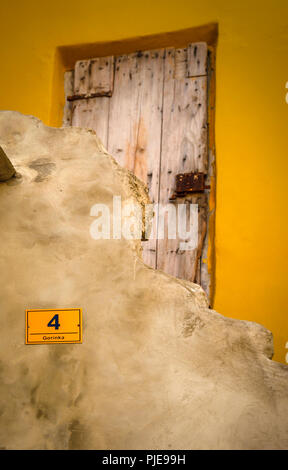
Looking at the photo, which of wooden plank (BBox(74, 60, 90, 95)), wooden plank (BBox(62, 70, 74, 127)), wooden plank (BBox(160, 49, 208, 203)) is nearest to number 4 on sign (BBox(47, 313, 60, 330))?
wooden plank (BBox(160, 49, 208, 203))

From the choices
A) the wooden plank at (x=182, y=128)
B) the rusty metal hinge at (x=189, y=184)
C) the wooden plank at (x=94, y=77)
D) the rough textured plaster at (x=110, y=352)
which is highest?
the wooden plank at (x=94, y=77)

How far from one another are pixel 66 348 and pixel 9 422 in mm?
257

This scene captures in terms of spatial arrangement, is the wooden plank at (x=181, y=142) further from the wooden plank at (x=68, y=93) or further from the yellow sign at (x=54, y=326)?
the yellow sign at (x=54, y=326)

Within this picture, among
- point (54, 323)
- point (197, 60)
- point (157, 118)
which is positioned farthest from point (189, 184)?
point (54, 323)

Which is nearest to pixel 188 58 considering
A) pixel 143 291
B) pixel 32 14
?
pixel 32 14

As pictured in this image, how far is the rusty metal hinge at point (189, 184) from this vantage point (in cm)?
276

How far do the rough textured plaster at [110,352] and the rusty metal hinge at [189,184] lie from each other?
3.95 ft

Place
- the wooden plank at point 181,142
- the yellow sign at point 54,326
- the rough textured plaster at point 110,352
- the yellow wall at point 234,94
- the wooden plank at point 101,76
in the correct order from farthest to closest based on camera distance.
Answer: the wooden plank at point 101,76 → the wooden plank at point 181,142 → the yellow wall at point 234,94 → the yellow sign at point 54,326 → the rough textured plaster at point 110,352

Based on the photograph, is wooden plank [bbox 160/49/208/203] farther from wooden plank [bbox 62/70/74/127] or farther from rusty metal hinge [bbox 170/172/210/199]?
→ wooden plank [bbox 62/70/74/127]

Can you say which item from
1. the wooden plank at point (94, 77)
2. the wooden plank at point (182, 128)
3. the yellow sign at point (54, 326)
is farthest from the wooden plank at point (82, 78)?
the yellow sign at point (54, 326)

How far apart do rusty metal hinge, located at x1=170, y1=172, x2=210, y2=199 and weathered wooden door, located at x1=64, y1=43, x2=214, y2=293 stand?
0.01 meters

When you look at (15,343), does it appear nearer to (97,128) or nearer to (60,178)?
(60,178)

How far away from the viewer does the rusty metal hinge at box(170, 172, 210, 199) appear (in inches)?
109
